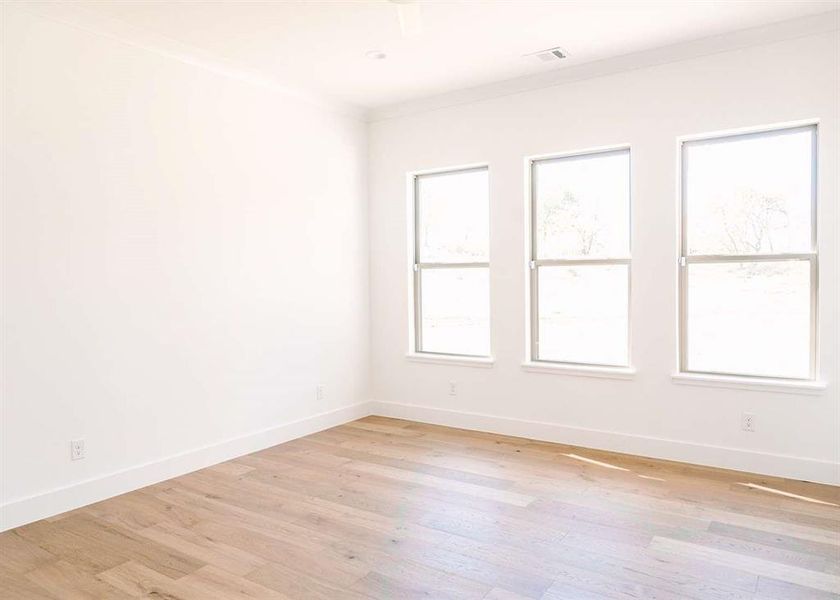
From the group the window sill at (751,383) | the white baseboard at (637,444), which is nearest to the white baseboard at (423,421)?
the white baseboard at (637,444)

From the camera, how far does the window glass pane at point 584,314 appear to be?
14.4 ft

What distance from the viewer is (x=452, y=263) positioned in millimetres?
5211

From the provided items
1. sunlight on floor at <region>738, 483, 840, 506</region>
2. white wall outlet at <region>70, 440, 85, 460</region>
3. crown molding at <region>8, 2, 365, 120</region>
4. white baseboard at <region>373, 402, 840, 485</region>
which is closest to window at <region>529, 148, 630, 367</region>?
white baseboard at <region>373, 402, 840, 485</region>

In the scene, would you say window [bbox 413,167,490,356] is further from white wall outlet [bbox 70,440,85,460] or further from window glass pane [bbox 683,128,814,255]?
white wall outlet [bbox 70,440,85,460]

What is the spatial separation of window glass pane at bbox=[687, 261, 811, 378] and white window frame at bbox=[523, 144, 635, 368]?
0.43 metres

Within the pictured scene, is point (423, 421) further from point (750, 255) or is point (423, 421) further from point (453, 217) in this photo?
point (750, 255)

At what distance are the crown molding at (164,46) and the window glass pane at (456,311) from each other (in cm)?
180

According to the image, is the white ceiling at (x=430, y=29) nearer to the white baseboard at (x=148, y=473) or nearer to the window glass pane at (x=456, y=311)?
the window glass pane at (x=456, y=311)

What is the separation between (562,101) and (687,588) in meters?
3.40

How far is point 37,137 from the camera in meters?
3.20

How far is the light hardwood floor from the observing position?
247 cm

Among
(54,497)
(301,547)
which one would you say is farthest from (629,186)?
(54,497)

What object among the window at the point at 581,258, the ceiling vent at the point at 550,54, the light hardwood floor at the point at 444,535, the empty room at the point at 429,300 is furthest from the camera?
the window at the point at 581,258

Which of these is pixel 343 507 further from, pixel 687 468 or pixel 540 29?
pixel 540 29
